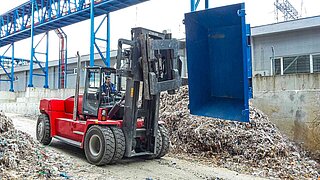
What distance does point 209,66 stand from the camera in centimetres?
558

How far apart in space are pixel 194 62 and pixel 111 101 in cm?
287

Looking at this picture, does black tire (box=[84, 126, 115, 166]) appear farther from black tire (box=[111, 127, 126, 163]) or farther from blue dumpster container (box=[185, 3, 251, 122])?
blue dumpster container (box=[185, 3, 251, 122])

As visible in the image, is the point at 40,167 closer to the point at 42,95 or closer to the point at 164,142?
the point at 164,142

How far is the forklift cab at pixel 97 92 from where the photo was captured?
299 inches

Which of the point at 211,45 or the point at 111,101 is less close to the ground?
the point at 211,45

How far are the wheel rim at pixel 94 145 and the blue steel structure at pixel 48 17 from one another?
9467 mm

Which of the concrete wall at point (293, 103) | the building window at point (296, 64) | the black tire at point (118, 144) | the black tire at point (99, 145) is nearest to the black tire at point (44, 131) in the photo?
the black tire at point (99, 145)

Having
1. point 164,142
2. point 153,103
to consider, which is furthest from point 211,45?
point 164,142

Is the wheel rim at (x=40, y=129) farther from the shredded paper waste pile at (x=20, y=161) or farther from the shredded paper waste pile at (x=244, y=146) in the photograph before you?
the shredded paper waste pile at (x=244, y=146)

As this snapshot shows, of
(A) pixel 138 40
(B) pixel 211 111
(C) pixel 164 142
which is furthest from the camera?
(C) pixel 164 142

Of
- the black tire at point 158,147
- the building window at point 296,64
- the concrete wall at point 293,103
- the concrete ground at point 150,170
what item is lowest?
the concrete ground at point 150,170

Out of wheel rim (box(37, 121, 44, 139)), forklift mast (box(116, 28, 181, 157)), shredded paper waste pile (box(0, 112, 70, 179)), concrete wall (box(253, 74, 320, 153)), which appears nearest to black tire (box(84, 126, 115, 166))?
forklift mast (box(116, 28, 181, 157))

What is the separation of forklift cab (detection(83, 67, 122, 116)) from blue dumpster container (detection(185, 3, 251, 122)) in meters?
2.69

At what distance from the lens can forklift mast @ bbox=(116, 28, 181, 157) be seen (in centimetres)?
625
